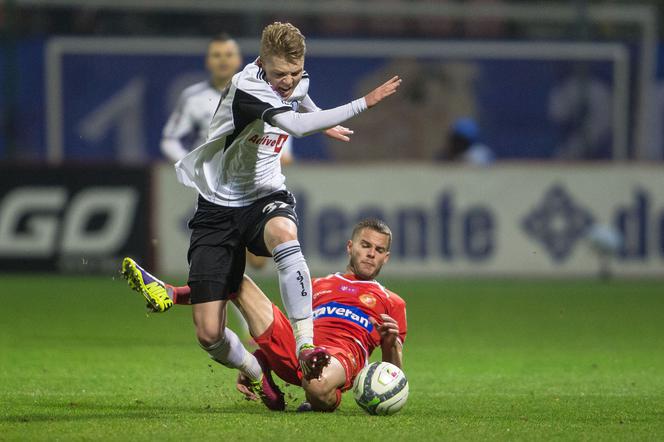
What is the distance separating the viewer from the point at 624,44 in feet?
65.0

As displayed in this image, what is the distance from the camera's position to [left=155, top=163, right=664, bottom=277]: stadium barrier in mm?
15250

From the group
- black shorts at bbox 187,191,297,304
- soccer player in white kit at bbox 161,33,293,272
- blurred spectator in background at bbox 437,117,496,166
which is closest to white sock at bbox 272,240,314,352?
black shorts at bbox 187,191,297,304

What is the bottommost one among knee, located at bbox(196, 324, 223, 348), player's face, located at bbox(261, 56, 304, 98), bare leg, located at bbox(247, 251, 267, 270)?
bare leg, located at bbox(247, 251, 267, 270)

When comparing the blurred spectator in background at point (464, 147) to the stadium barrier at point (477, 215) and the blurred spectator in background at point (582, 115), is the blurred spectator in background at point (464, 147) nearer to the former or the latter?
the stadium barrier at point (477, 215)

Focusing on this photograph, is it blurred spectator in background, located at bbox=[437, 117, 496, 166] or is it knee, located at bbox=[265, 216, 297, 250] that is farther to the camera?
blurred spectator in background, located at bbox=[437, 117, 496, 166]

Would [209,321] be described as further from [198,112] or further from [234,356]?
[198,112]

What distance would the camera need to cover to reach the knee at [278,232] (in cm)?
628

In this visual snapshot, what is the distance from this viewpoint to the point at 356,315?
666 centimetres

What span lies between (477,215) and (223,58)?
6726mm

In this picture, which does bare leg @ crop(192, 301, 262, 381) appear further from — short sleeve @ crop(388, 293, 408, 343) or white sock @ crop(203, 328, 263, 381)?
short sleeve @ crop(388, 293, 408, 343)

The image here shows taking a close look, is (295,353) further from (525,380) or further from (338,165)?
(338,165)

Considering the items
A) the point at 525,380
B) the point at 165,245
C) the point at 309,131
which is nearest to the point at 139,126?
the point at 165,245

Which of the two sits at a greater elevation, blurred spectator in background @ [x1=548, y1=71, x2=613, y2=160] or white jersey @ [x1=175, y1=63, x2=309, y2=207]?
white jersey @ [x1=175, y1=63, x2=309, y2=207]

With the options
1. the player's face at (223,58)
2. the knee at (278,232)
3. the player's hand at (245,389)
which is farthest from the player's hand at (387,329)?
the player's face at (223,58)
